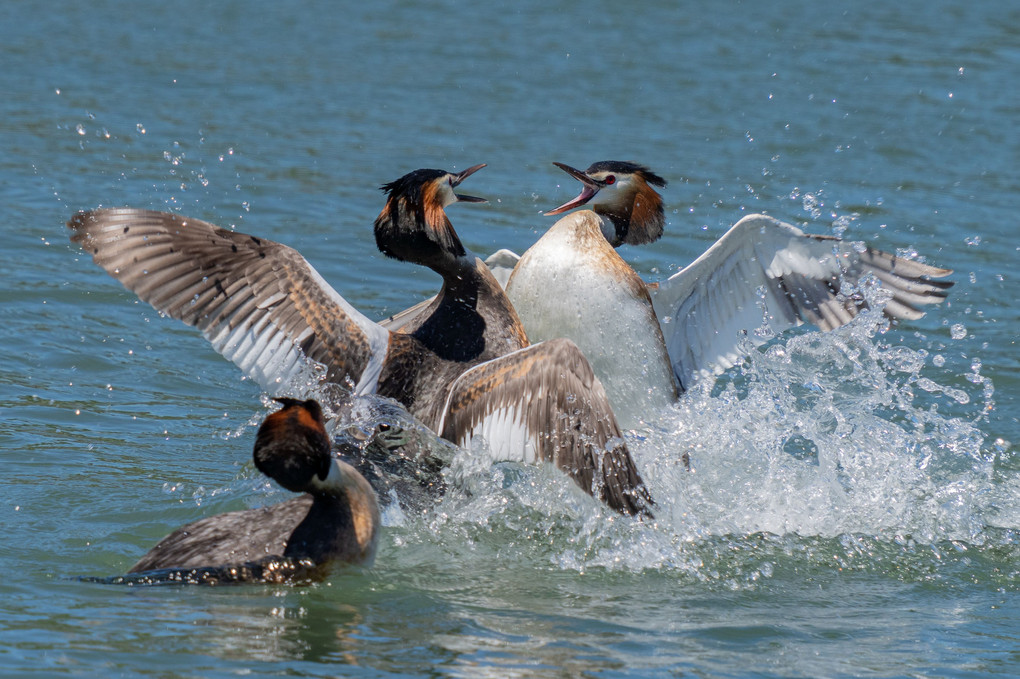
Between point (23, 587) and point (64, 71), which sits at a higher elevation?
point (64, 71)

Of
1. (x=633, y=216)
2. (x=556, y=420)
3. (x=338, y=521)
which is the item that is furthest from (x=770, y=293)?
(x=338, y=521)

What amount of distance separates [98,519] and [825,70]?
36.4 ft

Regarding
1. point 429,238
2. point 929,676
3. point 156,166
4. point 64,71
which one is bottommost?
point 929,676

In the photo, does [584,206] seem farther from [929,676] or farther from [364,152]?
[364,152]

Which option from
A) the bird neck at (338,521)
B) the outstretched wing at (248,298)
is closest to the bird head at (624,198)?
the outstretched wing at (248,298)

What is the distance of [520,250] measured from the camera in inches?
433

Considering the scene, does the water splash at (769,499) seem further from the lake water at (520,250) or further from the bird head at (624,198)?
the bird head at (624,198)

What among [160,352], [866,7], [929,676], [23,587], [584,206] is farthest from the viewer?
[866,7]

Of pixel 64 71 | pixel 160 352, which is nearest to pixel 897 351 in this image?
pixel 160 352

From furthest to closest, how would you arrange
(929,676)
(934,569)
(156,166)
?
(156,166), (934,569), (929,676)

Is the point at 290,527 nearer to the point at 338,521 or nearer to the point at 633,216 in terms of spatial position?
the point at 338,521

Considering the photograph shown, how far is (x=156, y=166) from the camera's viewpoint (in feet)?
40.1

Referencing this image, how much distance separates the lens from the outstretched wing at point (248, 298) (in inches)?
253

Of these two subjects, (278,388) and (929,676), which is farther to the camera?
(278,388)
